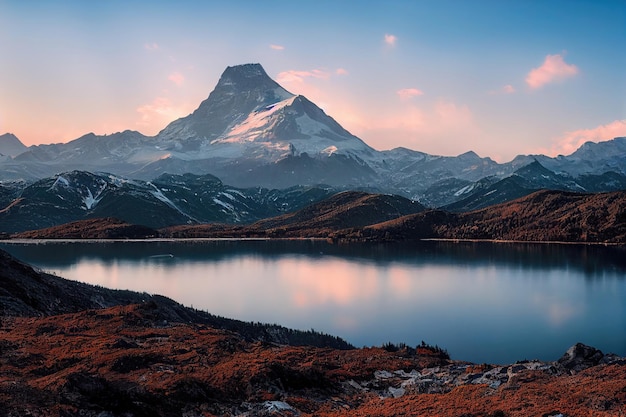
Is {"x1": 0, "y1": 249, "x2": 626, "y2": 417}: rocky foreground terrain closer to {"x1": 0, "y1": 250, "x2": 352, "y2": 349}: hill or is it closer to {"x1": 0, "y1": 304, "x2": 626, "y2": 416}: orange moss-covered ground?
{"x1": 0, "y1": 304, "x2": 626, "y2": 416}: orange moss-covered ground

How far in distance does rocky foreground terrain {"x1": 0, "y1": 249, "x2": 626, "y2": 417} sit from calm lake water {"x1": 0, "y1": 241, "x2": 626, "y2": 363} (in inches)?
1249

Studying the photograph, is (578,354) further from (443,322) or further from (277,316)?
(277,316)

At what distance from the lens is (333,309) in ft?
396

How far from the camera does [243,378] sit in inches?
1725

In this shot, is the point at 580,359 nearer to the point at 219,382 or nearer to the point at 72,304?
the point at 219,382

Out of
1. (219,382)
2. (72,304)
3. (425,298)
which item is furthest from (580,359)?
(425,298)

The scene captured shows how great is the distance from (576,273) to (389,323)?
98.8 meters

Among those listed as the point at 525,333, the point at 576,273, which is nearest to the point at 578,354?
the point at 525,333

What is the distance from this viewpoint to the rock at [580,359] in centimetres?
5231

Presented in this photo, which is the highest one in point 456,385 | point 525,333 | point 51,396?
point 51,396

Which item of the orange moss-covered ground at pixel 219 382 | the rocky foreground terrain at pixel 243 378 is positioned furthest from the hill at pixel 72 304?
the orange moss-covered ground at pixel 219 382

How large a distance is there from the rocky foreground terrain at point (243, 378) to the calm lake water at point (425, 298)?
31.7 meters

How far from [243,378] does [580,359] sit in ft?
113

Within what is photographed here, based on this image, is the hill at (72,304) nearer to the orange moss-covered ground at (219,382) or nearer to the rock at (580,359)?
the orange moss-covered ground at (219,382)
